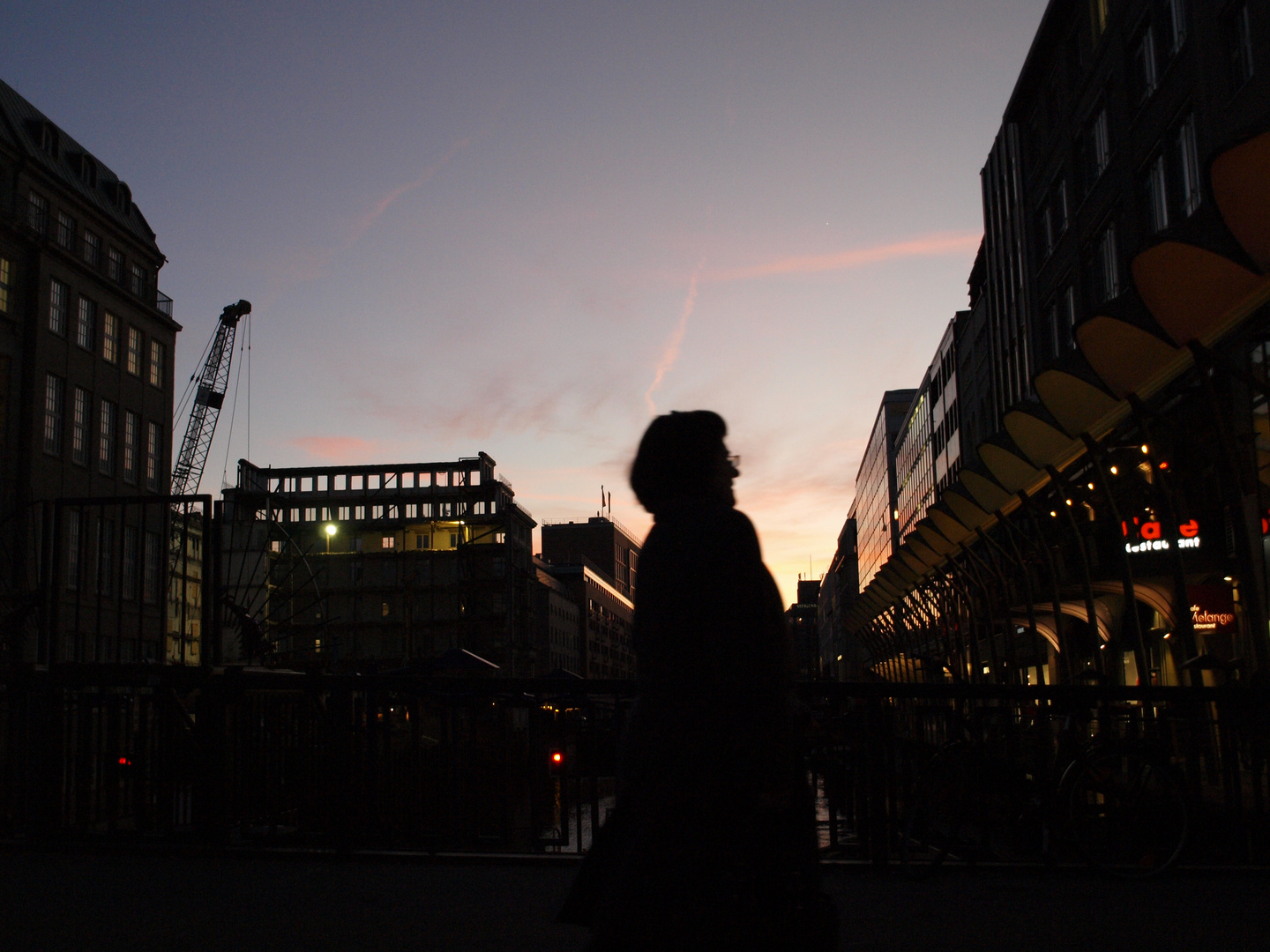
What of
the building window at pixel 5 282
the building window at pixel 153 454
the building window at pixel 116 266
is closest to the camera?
the building window at pixel 5 282

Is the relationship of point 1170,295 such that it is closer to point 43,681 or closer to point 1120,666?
point 43,681

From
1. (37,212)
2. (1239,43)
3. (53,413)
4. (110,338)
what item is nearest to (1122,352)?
(1239,43)

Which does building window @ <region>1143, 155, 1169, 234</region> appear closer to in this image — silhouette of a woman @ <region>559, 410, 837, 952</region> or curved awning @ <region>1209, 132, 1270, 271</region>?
curved awning @ <region>1209, 132, 1270, 271</region>

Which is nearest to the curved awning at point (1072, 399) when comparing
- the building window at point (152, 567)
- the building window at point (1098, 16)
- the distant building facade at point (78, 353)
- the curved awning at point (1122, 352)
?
the curved awning at point (1122, 352)

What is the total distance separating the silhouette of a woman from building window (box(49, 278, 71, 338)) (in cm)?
4250

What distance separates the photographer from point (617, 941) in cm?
303

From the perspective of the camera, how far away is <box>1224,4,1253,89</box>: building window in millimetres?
22078

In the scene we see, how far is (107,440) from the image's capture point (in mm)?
43906

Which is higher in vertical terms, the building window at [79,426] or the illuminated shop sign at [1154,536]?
the building window at [79,426]

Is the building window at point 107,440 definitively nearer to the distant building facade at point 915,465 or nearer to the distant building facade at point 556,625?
the distant building facade at point 915,465

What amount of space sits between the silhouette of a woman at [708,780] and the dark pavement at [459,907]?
2.55 m

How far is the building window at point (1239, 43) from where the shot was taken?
72.4ft

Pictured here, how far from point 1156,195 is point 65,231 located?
3619cm

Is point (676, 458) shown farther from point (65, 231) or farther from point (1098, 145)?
point (65, 231)
